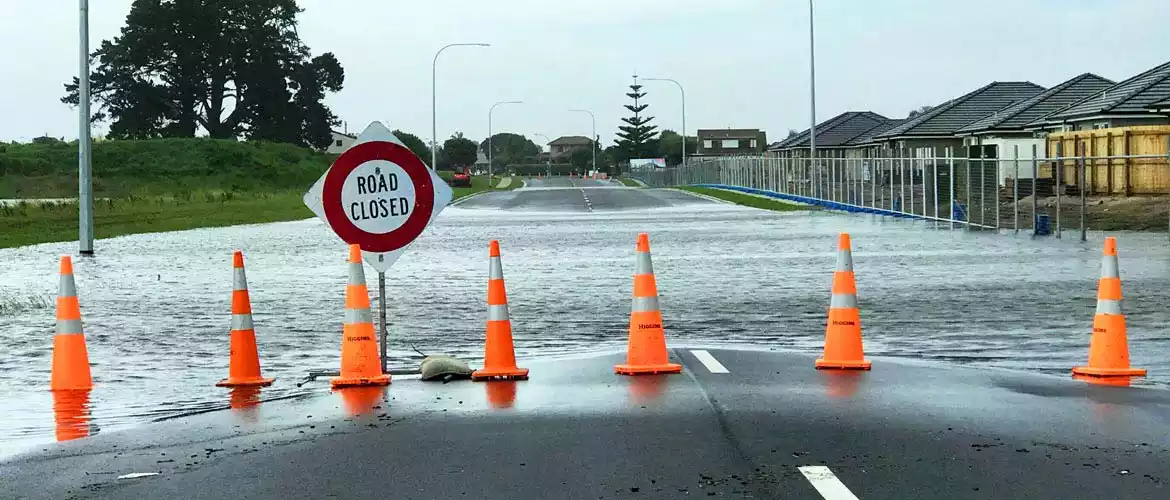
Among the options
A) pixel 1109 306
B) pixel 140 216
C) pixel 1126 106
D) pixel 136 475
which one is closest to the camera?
pixel 136 475

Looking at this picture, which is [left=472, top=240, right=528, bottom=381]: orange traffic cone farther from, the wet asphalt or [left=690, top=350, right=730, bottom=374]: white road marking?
[left=690, top=350, right=730, bottom=374]: white road marking

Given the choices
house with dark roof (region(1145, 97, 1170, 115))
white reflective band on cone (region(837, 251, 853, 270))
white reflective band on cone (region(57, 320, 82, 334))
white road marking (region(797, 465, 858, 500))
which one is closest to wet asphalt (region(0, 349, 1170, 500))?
white road marking (region(797, 465, 858, 500))

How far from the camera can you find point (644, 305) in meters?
10.7

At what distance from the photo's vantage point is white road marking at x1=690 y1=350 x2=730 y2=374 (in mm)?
10828

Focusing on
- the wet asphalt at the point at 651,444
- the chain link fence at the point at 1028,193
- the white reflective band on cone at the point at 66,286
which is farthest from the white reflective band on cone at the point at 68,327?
the chain link fence at the point at 1028,193

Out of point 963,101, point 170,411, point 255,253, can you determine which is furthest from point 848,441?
point 963,101

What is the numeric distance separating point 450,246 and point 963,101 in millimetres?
65773

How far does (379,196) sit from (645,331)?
1948 mm

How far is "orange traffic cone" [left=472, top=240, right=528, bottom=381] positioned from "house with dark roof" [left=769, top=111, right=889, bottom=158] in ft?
332

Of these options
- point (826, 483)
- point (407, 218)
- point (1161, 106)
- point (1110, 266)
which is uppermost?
point (1161, 106)

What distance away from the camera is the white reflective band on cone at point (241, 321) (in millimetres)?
10453

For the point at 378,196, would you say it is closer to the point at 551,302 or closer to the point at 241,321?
the point at 241,321

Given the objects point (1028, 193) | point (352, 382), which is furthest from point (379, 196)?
point (1028, 193)

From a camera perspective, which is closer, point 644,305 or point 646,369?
point 646,369
